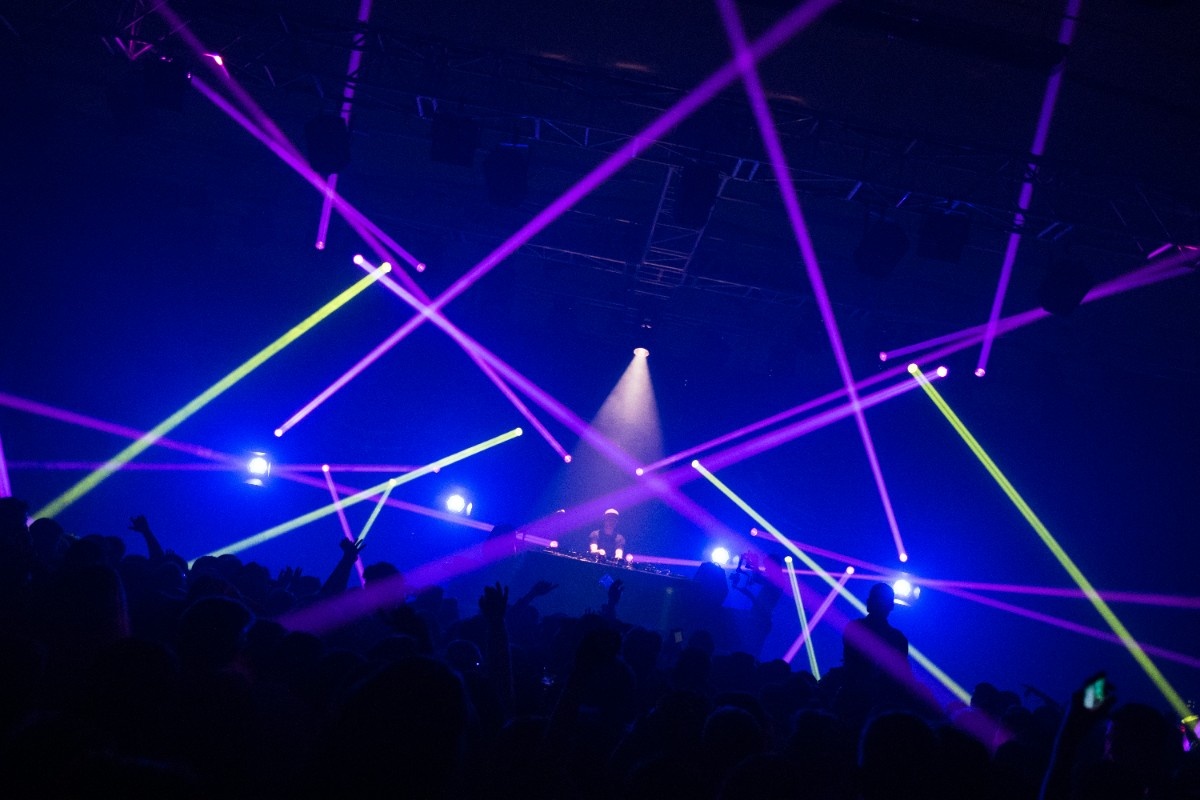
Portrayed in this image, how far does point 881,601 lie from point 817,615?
302 inches

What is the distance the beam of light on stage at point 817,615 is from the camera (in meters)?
12.3

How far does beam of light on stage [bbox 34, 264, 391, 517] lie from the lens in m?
11.8

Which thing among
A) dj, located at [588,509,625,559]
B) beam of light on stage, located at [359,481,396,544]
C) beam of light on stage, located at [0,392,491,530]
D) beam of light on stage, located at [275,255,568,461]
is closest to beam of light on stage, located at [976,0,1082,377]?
dj, located at [588,509,625,559]

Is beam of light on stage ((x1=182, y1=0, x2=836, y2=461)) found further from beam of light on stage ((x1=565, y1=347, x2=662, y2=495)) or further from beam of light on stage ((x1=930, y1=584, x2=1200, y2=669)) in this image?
beam of light on stage ((x1=930, y1=584, x2=1200, y2=669))

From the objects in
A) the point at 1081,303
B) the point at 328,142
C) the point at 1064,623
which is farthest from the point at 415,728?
the point at 1064,623

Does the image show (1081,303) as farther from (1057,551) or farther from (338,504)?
(338,504)

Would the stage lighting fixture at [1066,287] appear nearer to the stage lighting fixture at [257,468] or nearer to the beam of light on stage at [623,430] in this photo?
the beam of light on stage at [623,430]

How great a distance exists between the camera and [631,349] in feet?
43.5

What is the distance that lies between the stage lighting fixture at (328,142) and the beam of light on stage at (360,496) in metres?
5.88

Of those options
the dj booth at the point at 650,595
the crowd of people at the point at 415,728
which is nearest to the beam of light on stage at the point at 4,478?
the dj booth at the point at 650,595

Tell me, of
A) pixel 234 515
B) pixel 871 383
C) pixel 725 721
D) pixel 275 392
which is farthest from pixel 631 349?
pixel 725 721

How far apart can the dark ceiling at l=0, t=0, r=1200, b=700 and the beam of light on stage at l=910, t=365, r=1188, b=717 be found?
A: 0.24 metres

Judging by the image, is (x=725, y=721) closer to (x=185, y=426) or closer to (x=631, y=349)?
(x=631, y=349)

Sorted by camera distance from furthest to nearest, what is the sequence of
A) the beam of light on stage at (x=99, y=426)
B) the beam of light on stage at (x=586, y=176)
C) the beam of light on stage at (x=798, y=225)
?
the beam of light on stage at (x=99, y=426)
the beam of light on stage at (x=798, y=225)
the beam of light on stage at (x=586, y=176)
